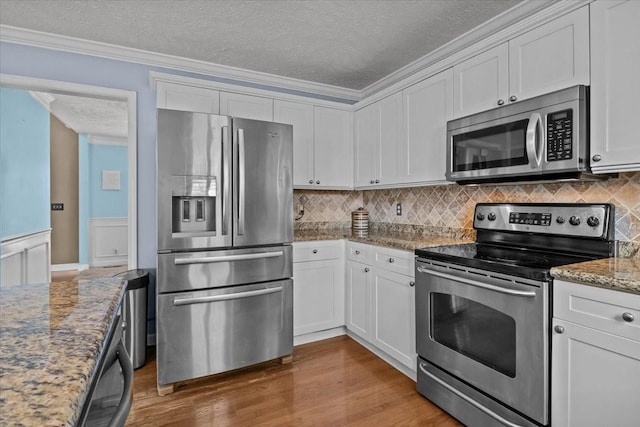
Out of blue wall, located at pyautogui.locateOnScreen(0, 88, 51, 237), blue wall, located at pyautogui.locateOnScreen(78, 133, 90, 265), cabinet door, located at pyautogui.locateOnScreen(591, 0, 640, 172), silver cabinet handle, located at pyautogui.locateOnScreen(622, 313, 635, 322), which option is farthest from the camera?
blue wall, located at pyautogui.locateOnScreen(78, 133, 90, 265)

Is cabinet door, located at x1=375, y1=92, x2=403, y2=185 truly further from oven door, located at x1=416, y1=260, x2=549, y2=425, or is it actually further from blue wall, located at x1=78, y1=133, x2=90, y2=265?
blue wall, located at x1=78, y1=133, x2=90, y2=265

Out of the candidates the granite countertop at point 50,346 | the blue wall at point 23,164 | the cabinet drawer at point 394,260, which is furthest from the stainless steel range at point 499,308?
the blue wall at point 23,164

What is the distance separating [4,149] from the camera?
10.8 ft

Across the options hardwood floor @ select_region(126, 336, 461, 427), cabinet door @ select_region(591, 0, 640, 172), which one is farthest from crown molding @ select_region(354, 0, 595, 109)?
hardwood floor @ select_region(126, 336, 461, 427)

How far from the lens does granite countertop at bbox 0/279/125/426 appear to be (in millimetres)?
419

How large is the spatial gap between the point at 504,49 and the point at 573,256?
1.24 meters

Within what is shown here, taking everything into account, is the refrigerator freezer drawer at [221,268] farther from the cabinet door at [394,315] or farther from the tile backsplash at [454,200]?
the tile backsplash at [454,200]

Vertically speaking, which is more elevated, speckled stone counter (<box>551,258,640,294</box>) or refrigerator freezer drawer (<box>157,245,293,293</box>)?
speckled stone counter (<box>551,258,640,294</box>)

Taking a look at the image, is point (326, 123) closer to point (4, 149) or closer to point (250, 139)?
point (250, 139)

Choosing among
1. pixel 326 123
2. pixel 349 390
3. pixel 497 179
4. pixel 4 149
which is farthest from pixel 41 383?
pixel 4 149

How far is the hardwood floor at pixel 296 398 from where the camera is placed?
1960 millimetres

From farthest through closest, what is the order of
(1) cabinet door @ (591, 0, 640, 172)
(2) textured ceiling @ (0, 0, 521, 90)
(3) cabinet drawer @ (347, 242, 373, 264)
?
(3) cabinet drawer @ (347, 242, 373, 264)
(2) textured ceiling @ (0, 0, 521, 90)
(1) cabinet door @ (591, 0, 640, 172)

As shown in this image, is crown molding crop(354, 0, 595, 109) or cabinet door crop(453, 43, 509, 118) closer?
crown molding crop(354, 0, 595, 109)

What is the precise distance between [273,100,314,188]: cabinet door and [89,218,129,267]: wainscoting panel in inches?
200
